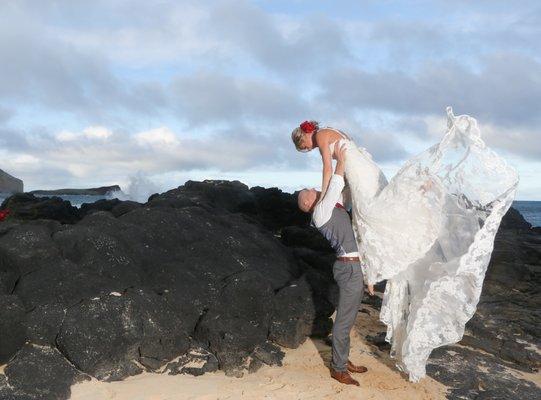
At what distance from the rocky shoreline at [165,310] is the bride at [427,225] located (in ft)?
3.08

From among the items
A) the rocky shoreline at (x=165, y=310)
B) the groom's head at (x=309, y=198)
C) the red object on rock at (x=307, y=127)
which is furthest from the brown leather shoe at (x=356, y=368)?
the red object on rock at (x=307, y=127)

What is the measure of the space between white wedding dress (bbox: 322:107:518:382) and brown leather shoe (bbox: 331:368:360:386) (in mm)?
455

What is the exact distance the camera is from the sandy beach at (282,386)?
4906 millimetres

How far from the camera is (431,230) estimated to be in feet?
17.0

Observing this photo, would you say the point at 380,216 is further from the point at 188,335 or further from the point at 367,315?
the point at 367,315

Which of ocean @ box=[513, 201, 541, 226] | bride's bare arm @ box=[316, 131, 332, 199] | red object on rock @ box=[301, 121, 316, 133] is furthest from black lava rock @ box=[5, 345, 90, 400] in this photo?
ocean @ box=[513, 201, 541, 226]

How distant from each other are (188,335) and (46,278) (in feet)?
4.98

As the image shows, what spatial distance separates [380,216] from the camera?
5211 millimetres

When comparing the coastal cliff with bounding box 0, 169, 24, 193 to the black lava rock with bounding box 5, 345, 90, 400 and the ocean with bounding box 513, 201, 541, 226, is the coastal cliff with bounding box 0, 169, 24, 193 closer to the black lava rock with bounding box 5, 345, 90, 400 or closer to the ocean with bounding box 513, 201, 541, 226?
the ocean with bounding box 513, 201, 541, 226

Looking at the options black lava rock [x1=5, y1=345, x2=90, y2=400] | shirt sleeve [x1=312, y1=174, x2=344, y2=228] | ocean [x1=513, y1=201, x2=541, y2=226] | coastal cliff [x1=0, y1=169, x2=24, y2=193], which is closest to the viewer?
black lava rock [x1=5, y1=345, x2=90, y2=400]

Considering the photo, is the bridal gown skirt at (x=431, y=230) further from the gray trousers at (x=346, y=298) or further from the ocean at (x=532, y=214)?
the ocean at (x=532, y=214)

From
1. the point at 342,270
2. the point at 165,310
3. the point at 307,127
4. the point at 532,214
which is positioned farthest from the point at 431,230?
the point at 532,214

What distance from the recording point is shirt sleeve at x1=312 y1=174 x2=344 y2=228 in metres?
5.07

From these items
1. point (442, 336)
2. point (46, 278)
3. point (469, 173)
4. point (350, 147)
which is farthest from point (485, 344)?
point (46, 278)
